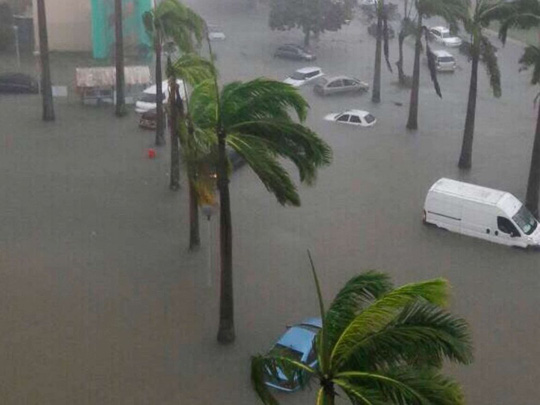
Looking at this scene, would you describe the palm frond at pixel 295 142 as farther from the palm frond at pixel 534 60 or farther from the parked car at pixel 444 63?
the parked car at pixel 444 63

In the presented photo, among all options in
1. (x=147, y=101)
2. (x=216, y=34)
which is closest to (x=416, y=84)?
(x=147, y=101)

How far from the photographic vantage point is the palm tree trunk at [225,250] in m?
14.3

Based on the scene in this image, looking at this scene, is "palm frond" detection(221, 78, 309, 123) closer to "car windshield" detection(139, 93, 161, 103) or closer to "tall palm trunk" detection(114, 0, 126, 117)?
"tall palm trunk" detection(114, 0, 126, 117)

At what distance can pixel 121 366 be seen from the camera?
47.6 ft

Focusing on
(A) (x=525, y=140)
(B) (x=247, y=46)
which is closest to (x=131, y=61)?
(B) (x=247, y=46)

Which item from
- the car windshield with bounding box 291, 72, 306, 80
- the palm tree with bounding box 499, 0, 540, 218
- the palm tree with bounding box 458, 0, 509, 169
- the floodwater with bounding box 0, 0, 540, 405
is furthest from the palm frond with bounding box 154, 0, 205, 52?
the car windshield with bounding box 291, 72, 306, 80

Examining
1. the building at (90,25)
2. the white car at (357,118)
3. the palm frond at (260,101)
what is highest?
the palm frond at (260,101)

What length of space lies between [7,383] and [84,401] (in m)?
1.46

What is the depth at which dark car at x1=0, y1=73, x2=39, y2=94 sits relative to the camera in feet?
107

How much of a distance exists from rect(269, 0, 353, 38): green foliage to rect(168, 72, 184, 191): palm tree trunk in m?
23.1

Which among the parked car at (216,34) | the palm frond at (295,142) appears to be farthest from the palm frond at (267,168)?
the parked car at (216,34)

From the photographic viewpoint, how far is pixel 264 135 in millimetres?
13930

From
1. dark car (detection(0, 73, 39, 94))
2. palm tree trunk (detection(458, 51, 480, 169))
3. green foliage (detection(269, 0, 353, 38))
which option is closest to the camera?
palm tree trunk (detection(458, 51, 480, 169))

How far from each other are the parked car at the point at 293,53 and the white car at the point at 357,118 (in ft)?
38.8
